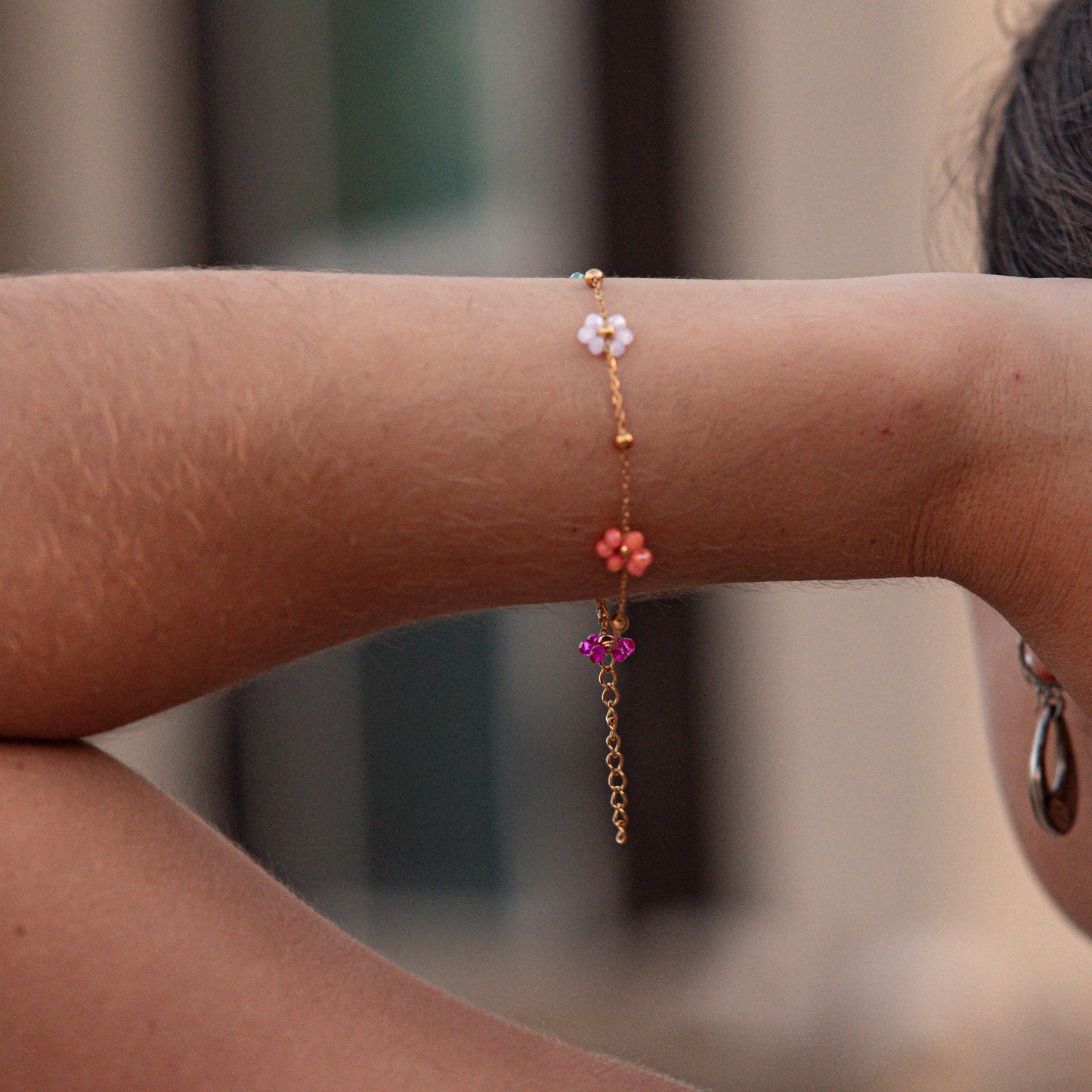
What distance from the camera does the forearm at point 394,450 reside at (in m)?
0.82

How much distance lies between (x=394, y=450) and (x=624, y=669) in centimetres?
314

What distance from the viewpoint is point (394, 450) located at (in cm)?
85

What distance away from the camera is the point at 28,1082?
2.64 ft

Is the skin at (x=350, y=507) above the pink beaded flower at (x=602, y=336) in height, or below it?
below

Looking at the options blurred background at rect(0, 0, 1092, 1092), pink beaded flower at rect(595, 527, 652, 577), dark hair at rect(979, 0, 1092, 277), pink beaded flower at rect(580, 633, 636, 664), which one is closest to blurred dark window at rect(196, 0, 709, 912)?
blurred background at rect(0, 0, 1092, 1092)

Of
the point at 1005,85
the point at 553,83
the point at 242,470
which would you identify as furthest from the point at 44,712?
the point at 553,83

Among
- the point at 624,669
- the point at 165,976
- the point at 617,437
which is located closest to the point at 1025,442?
the point at 617,437

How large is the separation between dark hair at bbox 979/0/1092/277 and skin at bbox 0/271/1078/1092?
36 cm

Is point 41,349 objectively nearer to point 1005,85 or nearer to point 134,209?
point 1005,85

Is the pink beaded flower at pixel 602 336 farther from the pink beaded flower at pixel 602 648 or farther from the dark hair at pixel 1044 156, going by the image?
the dark hair at pixel 1044 156

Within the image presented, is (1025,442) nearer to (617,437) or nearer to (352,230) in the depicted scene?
(617,437)

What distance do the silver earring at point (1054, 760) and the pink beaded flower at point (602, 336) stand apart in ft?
1.91

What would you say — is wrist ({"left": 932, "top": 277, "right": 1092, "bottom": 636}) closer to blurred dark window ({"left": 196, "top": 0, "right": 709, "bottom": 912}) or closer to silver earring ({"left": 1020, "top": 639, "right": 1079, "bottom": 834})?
silver earring ({"left": 1020, "top": 639, "right": 1079, "bottom": 834})

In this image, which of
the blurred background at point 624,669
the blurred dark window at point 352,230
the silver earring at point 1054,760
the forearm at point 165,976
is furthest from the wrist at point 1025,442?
the blurred dark window at point 352,230
